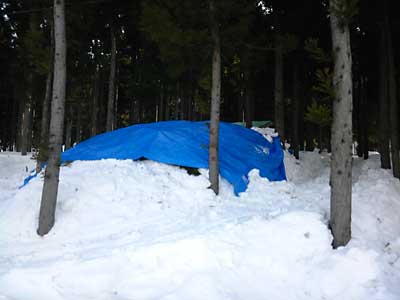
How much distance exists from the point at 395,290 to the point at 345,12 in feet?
12.1

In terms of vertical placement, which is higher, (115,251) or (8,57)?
(8,57)

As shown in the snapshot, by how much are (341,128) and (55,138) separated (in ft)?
15.6

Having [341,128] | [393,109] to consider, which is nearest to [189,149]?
[341,128]

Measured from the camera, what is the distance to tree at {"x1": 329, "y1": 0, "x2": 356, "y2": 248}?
4887 mm

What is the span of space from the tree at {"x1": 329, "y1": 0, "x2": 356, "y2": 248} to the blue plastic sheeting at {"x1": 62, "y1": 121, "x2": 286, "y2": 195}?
3.50m

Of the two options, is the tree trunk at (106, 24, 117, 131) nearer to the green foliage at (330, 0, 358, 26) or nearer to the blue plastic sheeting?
the blue plastic sheeting

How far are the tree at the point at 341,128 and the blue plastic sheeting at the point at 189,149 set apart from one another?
11.5ft

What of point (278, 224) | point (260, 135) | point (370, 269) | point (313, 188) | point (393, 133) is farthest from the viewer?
point (260, 135)

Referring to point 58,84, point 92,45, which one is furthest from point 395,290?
point 92,45

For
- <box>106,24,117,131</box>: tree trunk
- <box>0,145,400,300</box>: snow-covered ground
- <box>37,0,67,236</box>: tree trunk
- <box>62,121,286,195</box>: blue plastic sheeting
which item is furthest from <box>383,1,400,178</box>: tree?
<box>106,24,117,131</box>: tree trunk

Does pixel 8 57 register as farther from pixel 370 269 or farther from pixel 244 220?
pixel 370 269

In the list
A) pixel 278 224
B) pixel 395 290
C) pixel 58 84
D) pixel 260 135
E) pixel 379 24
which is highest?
pixel 379 24

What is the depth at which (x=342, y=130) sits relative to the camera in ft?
16.2

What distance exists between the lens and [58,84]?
5.92m
